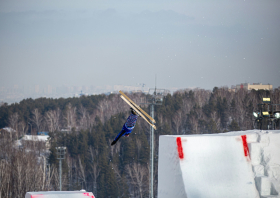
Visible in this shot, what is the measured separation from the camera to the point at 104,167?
97.6 feet

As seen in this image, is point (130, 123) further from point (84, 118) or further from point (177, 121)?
point (84, 118)

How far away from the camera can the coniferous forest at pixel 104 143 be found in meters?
26.2

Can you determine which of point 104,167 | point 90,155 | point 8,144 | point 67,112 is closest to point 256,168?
point 104,167

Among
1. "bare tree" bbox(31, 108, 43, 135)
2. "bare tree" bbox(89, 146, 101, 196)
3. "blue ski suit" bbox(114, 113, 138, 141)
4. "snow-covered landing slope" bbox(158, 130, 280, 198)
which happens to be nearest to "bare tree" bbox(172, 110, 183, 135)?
"bare tree" bbox(89, 146, 101, 196)

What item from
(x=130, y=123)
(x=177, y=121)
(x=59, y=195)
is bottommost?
(x=59, y=195)

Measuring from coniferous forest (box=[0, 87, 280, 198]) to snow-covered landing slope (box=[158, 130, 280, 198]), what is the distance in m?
19.4

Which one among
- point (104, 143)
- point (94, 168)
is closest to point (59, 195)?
point (94, 168)

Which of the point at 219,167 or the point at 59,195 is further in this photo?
the point at 219,167

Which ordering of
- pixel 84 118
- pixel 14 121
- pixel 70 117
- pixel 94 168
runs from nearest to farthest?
pixel 94 168, pixel 84 118, pixel 70 117, pixel 14 121

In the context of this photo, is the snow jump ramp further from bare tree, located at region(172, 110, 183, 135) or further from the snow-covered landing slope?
bare tree, located at region(172, 110, 183, 135)

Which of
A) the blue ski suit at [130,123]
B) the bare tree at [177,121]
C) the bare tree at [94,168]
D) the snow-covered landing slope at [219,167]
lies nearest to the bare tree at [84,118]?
the bare tree at [94,168]

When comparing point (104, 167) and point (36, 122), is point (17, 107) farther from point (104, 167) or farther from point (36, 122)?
point (104, 167)

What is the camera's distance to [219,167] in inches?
173

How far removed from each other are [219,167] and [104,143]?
28799mm
